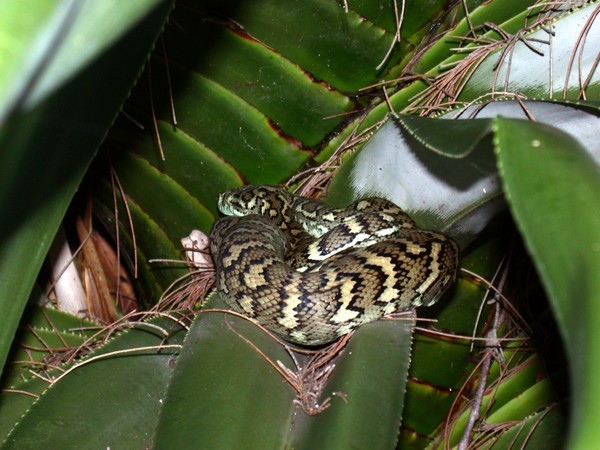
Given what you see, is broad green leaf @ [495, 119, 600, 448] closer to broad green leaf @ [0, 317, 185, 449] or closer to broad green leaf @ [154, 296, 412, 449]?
broad green leaf @ [154, 296, 412, 449]

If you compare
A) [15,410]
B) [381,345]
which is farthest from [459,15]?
[15,410]

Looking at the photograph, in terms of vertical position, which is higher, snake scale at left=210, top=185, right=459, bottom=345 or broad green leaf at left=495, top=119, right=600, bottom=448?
broad green leaf at left=495, top=119, right=600, bottom=448

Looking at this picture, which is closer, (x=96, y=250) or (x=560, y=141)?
(x=560, y=141)

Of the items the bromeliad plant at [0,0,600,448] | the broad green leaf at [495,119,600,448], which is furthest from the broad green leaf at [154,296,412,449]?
the broad green leaf at [495,119,600,448]

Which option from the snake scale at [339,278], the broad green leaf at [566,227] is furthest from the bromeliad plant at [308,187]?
the snake scale at [339,278]

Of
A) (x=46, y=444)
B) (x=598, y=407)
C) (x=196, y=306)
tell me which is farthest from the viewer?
(x=196, y=306)

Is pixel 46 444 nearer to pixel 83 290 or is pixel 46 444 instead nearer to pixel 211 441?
pixel 211 441

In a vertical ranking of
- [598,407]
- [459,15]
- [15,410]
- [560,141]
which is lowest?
[15,410]

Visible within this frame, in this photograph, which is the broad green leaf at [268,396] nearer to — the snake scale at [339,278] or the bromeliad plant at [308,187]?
the bromeliad plant at [308,187]
